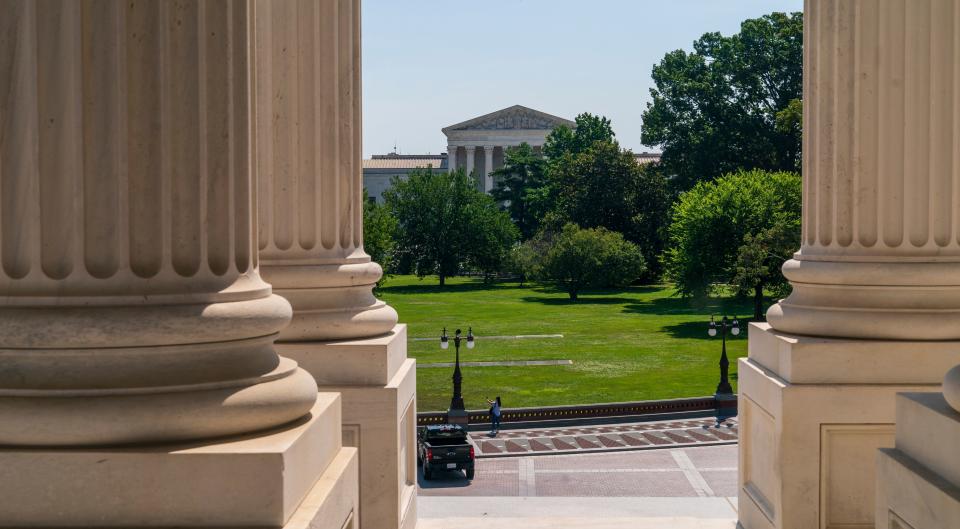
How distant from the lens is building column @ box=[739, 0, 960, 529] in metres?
12.3

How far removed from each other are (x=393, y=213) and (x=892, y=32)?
14333cm

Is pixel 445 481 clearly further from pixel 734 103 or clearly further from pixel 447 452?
pixel 734 103

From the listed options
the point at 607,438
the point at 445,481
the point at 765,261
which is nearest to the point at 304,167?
the point at 445,481

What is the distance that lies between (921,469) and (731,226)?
89.4 metres

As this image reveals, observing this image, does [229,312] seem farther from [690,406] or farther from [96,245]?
[690,406]

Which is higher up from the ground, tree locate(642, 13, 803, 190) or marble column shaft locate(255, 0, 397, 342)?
tree locate(642, 13, 803, 190)

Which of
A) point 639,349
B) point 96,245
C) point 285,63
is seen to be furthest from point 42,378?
point 639,349

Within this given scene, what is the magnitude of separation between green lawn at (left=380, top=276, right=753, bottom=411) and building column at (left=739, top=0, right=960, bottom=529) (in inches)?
1686

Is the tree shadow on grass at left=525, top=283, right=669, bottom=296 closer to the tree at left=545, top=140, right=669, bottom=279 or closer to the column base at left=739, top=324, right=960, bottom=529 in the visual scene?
the tree at left=545, top=140, right=669, bottom=279

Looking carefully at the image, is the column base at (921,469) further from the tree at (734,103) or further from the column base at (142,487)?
the tree at (734,103)

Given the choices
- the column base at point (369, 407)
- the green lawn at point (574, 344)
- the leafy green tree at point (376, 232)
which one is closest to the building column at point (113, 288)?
the column base at point (369, 407)

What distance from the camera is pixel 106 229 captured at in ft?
22.2

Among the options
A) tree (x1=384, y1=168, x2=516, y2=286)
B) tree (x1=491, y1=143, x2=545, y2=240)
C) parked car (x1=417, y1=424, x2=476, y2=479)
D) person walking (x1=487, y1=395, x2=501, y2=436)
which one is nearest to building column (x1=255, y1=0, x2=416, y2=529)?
parked car (x1=417, y1=424, x2=476, y2=479)

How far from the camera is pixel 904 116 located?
12344 millimetres
